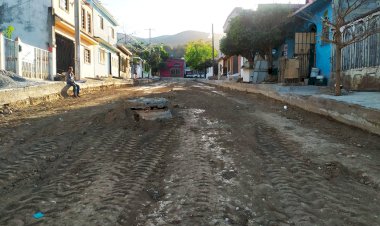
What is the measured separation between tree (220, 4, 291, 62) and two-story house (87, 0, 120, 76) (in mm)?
13298

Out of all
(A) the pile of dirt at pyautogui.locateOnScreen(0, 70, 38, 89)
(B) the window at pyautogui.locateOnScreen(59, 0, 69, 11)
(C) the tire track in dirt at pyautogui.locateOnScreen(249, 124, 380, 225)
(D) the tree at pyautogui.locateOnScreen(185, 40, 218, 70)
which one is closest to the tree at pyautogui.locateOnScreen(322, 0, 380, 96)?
(C) the tire track in dirt at pyautogui.locateOnScreen(249, 124, 380, 225)

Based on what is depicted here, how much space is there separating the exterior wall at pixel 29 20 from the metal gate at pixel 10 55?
5.44m

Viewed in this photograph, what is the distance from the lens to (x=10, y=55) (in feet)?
47.4

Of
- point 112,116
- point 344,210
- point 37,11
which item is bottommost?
point 344,210

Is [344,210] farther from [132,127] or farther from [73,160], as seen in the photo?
[132,127]

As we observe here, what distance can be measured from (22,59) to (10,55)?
916 millimetres

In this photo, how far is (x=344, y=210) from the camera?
3.76 metres

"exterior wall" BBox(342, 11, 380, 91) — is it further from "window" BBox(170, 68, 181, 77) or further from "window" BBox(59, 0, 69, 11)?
"window" BBox(170, 68, 181, 77)

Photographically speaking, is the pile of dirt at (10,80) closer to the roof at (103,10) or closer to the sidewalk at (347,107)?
the sidewalk at (347,107)

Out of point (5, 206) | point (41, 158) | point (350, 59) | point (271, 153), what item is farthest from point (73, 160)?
point (350, 59)

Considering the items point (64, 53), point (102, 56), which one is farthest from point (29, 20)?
point (102, 56)

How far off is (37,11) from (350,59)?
16.4 meters

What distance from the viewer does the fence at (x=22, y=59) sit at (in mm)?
13997

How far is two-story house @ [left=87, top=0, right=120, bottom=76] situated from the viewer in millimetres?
32125
